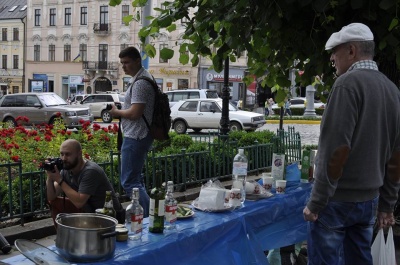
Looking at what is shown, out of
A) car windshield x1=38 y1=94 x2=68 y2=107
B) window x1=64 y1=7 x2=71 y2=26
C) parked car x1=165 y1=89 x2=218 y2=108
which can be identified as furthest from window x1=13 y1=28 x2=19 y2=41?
car windshield x1=38 y1=94 x2=68 y2=107

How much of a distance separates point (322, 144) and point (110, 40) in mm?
54895

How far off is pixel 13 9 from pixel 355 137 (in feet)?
217

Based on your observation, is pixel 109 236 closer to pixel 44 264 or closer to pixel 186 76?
pixel 44 264

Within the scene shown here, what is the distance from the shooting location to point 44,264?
2.57 metres

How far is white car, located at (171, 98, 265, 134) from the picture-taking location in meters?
23.1

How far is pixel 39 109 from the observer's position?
79.3ft

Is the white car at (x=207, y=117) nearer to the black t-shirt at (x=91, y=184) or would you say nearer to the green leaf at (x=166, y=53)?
the green leaf at (x=166, y=53)

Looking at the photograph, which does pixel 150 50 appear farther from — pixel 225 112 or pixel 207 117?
pixel 207 117

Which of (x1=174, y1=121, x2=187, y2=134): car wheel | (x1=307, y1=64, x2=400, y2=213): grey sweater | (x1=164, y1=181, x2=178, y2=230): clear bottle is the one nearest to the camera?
(x1=307, y1=64, x2=400, y2=213): grey sweater

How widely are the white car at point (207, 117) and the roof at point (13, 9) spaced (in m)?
43.0

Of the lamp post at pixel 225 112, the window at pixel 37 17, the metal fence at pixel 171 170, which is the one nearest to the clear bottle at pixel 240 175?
the metal fence at pixel 171 170

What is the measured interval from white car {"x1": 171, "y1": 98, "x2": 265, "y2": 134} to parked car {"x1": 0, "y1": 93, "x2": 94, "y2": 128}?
13.6 feet

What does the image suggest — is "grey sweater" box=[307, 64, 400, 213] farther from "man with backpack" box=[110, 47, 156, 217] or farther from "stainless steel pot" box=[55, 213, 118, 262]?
"man with backpack" box=[110, 47, 156, 217]

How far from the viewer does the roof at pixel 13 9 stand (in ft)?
202
